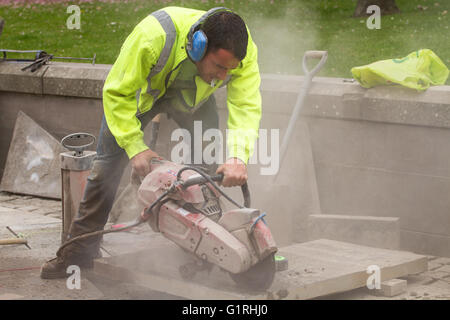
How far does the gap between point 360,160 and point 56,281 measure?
2.45 metres

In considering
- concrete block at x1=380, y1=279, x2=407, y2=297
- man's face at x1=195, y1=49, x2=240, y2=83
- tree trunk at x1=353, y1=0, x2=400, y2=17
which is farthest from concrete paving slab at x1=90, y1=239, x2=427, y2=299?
tree trunk at x1=353, y1=0, x2=400, y2=17

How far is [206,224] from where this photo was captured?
12.7 ft

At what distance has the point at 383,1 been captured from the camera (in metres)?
9.96

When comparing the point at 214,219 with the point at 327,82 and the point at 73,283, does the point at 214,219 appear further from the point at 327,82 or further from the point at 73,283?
the point at 327,82

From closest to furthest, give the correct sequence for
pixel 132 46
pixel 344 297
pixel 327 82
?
pixel 132 46, pixel 344 297, pixel 327 82

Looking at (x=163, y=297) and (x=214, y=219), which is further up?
(x=214, y=219)

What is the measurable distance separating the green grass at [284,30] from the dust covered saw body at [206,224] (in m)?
3.75

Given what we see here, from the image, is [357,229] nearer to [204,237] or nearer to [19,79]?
[204,237]

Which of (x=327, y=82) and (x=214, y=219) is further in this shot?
(x=327, y=82)

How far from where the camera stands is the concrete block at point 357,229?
538cm

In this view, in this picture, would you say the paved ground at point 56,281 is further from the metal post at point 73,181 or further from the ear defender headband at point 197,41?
the ear defender headband at point 197,41

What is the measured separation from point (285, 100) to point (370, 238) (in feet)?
4.34

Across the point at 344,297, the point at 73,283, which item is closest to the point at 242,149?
the point at 344,297

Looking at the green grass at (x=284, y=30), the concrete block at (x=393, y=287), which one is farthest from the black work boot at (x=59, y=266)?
the green grass at (x=284, y=30)
